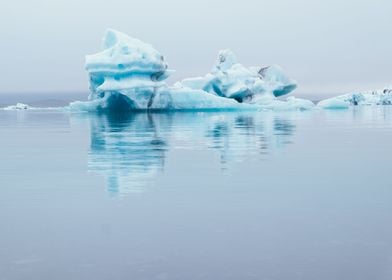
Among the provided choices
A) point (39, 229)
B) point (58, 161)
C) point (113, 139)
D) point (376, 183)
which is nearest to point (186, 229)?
point (39, 229)

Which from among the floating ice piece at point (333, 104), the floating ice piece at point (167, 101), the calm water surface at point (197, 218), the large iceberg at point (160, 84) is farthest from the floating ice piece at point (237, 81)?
the calm water surface at point (197, 218)

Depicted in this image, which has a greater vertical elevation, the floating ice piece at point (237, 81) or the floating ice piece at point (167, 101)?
the floating ice piece at point (237, 81)

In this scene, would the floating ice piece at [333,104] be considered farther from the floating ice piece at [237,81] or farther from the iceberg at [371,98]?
the iceberg at [371,98]

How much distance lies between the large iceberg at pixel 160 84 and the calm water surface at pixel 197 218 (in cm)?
2140

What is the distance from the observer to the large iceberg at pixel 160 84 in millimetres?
30188

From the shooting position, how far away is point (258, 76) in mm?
39531

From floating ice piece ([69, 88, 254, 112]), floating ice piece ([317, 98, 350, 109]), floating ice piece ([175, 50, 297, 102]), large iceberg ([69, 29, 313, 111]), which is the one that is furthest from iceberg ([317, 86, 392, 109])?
floating ice piece ([69, 88, 254, 112])

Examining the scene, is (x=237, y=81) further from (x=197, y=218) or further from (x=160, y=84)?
(x=197, y=218)

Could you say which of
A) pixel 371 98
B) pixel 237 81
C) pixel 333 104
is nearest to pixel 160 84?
pixel 237 81

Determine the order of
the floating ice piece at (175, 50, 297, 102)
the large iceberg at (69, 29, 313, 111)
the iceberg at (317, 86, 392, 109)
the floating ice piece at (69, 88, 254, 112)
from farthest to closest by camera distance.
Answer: the iceberg at (317, 86, 392, 109)
the floating ice piece at (175, 50, 297, 102)
the floating ice piece at (69, 88, 254, 112)
the large iceberg at (69, 29, 313, 111)

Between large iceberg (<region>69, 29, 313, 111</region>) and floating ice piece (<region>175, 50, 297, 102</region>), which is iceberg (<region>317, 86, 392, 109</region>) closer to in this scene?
floating ice piece (<region>175, 50, 297, 102</region>)

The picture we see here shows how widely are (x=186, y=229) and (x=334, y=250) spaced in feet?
3.64

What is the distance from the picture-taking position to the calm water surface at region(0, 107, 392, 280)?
11.4 feet

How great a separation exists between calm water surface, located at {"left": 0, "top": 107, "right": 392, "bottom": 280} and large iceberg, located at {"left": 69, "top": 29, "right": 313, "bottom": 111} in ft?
70.2
